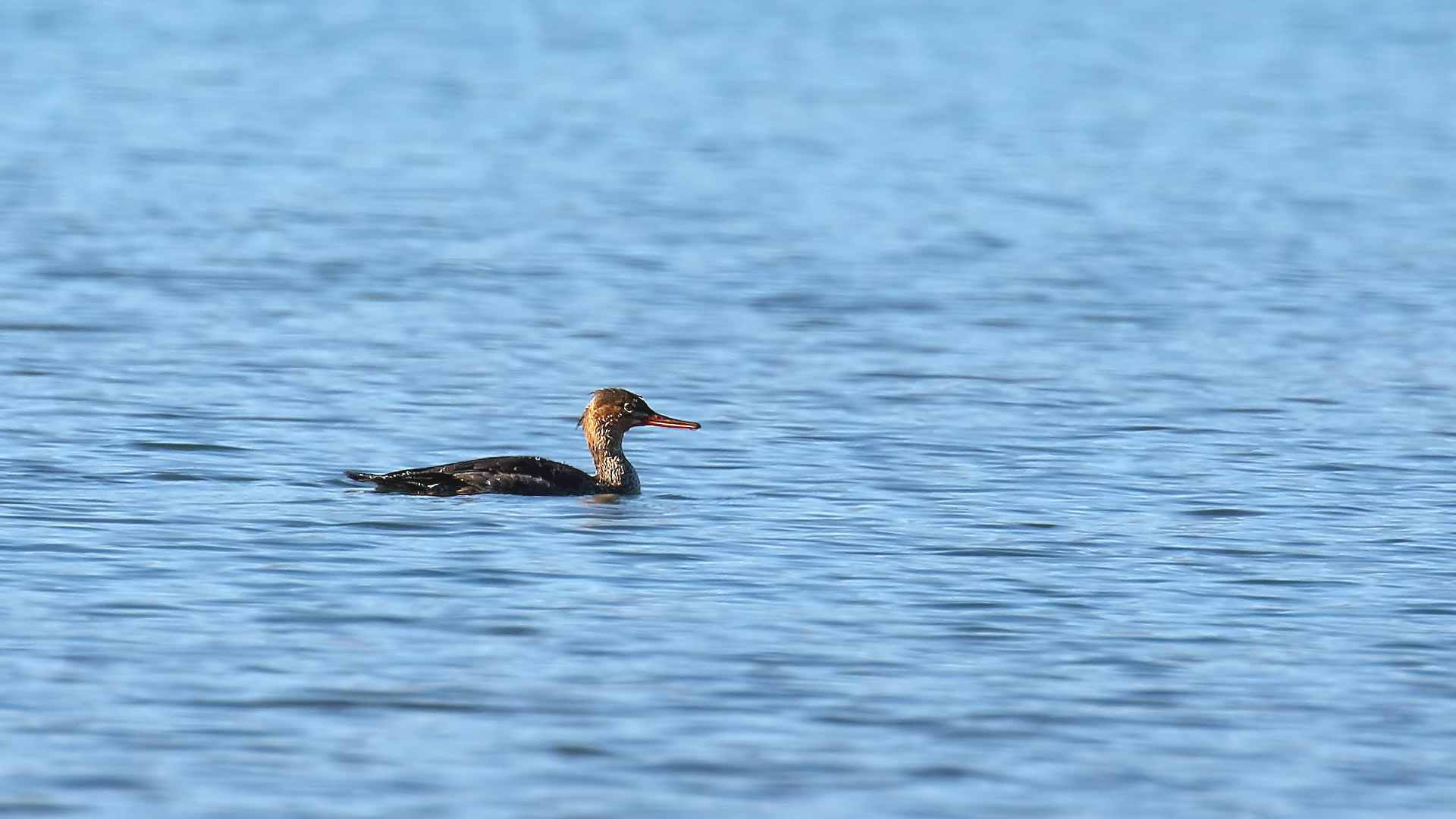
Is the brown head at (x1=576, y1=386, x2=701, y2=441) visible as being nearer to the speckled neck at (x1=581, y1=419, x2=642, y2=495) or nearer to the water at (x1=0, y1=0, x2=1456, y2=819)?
the speckled neck at (x1=581, y1=419, x2=642, y2=495)

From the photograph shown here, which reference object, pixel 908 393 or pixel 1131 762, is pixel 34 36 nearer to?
pixel 908 393

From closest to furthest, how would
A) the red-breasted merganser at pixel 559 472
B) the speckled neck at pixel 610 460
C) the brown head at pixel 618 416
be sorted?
1. the red-breasted merganser at pixel 559 472
2. the speckled neck at pixel 610 460
3. the brown head at pixel 618 416

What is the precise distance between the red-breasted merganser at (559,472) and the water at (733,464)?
0.47ft

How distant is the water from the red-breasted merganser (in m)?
0.14

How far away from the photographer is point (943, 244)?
25.4m

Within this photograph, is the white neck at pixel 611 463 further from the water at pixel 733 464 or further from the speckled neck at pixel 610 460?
the water at pixel 733 464

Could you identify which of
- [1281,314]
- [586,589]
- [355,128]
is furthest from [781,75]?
[586,589]

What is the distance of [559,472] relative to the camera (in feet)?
45.4

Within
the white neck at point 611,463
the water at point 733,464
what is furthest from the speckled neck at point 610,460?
the water at point 733,464

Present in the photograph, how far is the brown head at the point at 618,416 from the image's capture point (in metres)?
14.4

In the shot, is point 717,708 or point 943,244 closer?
point 717,708

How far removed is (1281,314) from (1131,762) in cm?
1298

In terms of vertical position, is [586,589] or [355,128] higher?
[355,128]

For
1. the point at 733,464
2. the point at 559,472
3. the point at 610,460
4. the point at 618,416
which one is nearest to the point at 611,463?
the point at 610,460
